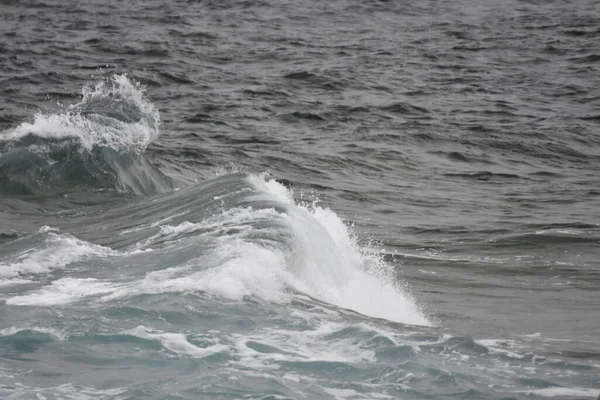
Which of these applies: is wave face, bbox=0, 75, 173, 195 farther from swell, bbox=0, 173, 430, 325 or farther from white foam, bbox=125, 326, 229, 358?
white foam, bbox=125, 326, 229, 358

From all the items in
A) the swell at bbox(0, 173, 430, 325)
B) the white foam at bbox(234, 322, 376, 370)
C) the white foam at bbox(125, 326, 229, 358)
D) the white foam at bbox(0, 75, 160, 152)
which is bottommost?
the white foam at bbox(125, 326, 229, 358)

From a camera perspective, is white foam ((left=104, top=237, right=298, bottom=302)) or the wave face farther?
the wave face

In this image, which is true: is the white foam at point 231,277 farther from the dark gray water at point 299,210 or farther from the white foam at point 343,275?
the white foam at point 343,275

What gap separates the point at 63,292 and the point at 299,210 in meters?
3.37

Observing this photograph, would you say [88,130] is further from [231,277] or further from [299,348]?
[299,348]

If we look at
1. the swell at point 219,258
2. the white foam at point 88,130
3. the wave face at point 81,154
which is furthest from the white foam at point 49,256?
the white foam at point 88,130

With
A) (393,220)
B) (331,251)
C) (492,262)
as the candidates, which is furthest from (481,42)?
(331,251)

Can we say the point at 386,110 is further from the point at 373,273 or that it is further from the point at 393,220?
the point at 373,273

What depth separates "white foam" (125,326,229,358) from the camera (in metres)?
6.41

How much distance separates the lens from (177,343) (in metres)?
6.54

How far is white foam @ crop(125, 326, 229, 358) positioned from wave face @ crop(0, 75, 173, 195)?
6.24m

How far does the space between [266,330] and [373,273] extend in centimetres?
315

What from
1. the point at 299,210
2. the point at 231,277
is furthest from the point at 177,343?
the point at 299,210

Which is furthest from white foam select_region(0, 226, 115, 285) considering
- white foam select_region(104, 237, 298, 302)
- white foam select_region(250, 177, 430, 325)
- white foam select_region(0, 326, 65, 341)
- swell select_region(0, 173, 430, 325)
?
white foam select_region(250, 177, 430, 325)
